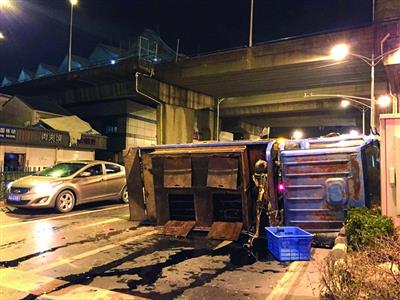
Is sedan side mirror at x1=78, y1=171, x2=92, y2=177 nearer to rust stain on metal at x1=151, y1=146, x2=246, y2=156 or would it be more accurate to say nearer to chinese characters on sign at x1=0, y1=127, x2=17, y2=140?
rust stain on metal at x1=151, y1=146, x2=246, y2=156

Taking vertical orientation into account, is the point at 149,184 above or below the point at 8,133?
below

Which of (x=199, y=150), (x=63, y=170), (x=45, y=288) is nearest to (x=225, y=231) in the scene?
(x=199, y=150)

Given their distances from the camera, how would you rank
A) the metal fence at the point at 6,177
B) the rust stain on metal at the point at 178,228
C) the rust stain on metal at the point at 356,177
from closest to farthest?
the rust stain on metal at the point at 356,177 < the rust stain on metal at the point at 178,228 < the metal fence at the point at 6,177

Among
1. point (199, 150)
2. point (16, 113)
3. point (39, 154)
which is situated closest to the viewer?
point (199, 150)

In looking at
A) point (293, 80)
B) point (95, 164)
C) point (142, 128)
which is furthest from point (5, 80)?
point (95, 164)

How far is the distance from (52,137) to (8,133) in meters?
2.62

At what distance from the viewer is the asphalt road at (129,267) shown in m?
4.81

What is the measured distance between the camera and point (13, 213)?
10.9 meters

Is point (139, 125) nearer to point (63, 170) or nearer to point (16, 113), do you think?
point (16, 113)

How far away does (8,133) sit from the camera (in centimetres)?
1731

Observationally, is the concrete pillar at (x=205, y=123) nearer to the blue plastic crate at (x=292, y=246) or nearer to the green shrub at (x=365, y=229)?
the blue plastic crate at (x=292, y=246)

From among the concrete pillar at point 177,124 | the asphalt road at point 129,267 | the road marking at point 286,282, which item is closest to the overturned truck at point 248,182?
the asphalt road at point 129,267

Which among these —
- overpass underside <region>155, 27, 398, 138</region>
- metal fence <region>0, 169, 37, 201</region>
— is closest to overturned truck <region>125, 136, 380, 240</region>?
metal fence <region>0, 169, 37, 201</region>

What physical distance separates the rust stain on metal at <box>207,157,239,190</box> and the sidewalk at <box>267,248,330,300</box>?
6.79 feet
